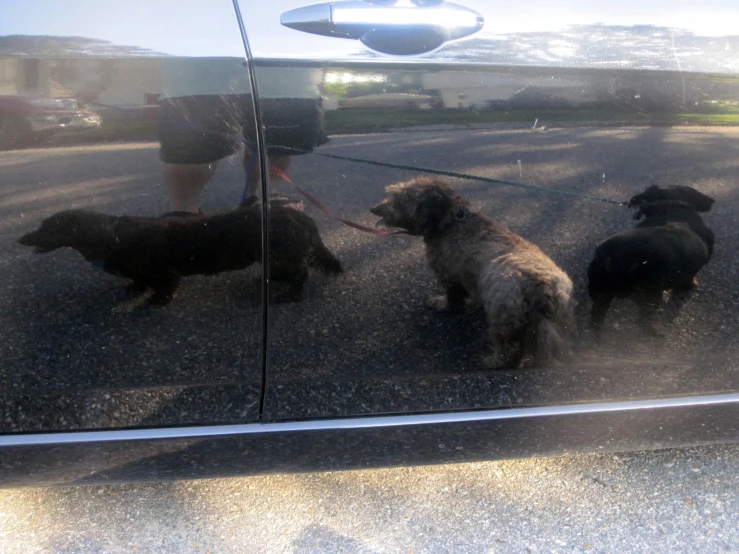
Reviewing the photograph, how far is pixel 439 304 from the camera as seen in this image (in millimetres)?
1754

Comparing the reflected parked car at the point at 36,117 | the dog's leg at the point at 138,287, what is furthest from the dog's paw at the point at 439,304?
the reflected parked car at the point at 36,117

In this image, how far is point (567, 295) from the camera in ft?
5.76

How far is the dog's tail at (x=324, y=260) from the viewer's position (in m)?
1.69

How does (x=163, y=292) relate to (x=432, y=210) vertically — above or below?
below

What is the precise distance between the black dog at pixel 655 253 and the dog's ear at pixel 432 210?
0.43m

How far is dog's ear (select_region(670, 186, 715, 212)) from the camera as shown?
176 cm

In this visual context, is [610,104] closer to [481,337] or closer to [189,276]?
[481,337]

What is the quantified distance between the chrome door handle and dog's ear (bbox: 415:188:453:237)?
1.20 feet

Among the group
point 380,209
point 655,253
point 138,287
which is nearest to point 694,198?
point 655,253

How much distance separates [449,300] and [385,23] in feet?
2.41

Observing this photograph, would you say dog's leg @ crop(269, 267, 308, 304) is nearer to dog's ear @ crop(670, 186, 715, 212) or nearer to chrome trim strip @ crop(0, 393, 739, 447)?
chrome trim strip @ crop(0, 393, 739, 447)

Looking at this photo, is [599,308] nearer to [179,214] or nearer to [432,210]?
[432,210]

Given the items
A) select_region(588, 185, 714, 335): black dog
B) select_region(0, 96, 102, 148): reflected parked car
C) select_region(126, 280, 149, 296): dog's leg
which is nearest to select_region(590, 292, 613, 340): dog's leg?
select_region(588, 185, 714, 335): black dog

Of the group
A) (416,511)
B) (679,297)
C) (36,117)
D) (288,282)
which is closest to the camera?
(36,117)
